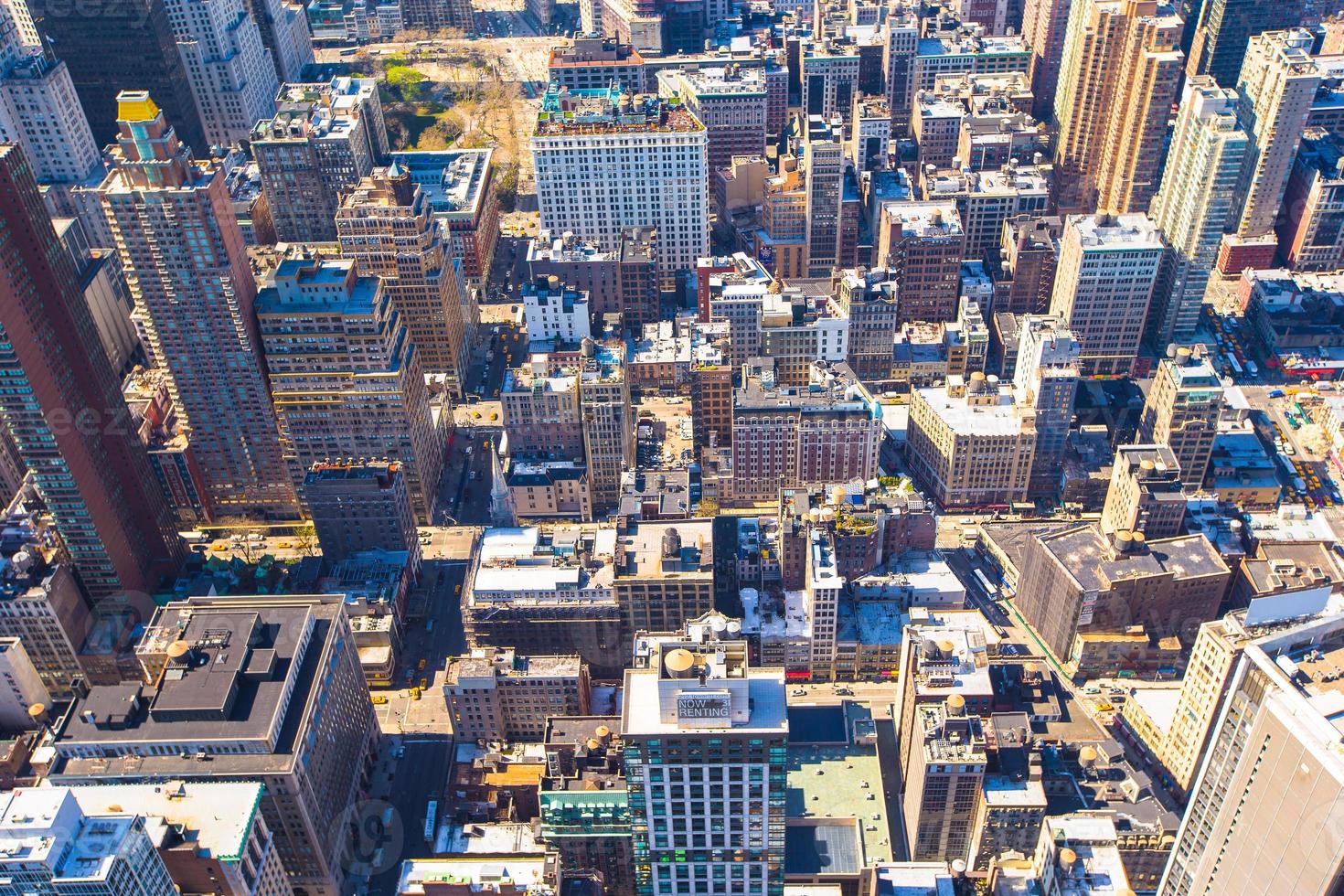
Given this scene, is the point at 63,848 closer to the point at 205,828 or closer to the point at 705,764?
the point at 205,828

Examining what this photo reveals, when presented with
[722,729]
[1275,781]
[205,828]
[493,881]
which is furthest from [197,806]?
[1275,781]

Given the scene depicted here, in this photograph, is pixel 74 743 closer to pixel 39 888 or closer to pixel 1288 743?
pixel 39 888

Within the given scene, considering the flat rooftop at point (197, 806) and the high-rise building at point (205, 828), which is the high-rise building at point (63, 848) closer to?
the high-rise building at point (205, 828)

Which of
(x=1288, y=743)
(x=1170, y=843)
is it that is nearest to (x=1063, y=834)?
(x=1170, y=843)

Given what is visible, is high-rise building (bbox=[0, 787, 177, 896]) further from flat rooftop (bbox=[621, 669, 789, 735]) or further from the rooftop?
flat rooftop (bbox=[621, 669, 789, 735])

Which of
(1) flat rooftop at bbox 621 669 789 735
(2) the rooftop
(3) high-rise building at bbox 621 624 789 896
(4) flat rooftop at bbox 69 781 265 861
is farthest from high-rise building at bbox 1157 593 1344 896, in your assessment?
Answer: (4) flat rooftop at bbox 69 781 265 861

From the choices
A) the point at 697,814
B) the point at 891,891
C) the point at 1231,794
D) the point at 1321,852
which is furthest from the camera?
the point at 891,891
